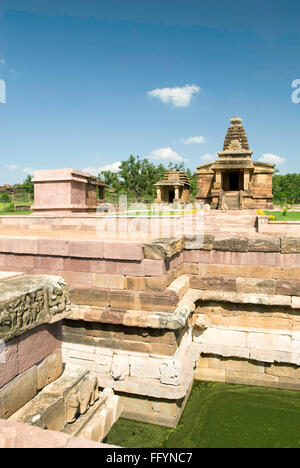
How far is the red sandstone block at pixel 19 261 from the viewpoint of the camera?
5652mm

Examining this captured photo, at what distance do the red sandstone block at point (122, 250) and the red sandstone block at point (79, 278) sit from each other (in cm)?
50

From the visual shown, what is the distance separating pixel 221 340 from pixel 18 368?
4.45 meters

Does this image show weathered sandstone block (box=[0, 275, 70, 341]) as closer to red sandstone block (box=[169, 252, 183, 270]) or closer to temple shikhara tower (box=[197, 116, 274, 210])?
red sandstone block (box=[169, 252, 183, 270])

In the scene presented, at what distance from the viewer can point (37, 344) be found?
271cm

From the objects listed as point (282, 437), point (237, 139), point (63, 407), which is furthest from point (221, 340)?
point (237, 139)

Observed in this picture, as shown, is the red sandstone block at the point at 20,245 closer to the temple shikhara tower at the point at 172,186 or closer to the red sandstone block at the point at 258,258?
the red sandstone block at the point at 258,258

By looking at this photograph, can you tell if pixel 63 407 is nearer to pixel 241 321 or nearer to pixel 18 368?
pixel 18 368

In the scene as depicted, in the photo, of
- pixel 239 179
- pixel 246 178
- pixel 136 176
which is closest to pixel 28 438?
pixel 246 178

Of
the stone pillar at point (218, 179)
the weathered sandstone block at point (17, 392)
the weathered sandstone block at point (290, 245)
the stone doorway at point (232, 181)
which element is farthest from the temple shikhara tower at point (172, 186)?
the weathered sandstone block at point (17, 392)

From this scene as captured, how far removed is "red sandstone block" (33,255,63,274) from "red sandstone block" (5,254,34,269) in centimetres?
11

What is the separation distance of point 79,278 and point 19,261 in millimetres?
1207

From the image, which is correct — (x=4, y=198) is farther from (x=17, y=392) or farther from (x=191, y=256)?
(x=17, y=392)

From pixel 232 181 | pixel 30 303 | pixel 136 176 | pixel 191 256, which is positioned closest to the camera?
pixel 30 303

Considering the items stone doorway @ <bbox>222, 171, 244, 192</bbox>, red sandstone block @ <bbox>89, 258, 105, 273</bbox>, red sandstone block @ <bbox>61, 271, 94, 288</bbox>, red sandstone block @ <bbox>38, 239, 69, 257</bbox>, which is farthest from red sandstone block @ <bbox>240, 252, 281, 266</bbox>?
stone doorway @ <bbox>222, 171, 244, 192</bbox>
